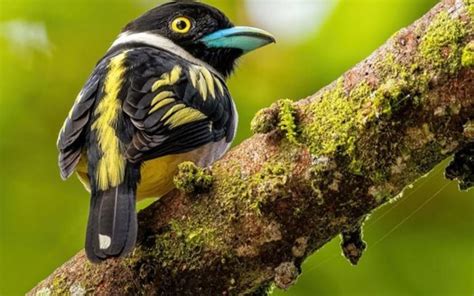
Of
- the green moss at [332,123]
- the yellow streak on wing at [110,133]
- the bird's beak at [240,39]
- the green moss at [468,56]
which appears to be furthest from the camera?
the bird's beak at [240,39]

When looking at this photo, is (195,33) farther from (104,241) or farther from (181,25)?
(104,241)

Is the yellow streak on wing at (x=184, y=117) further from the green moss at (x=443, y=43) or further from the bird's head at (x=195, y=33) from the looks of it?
the green moss at (x=443, y=43)

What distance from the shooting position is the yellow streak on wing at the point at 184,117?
2.65 m

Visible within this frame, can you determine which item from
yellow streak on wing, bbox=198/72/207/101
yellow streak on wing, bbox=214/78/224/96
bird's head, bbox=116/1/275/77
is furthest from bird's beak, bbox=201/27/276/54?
yellow streak on wing, bbox=198/72/207/101

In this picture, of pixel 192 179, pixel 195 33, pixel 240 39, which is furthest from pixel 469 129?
pixel 195 33

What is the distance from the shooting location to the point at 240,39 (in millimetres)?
3477

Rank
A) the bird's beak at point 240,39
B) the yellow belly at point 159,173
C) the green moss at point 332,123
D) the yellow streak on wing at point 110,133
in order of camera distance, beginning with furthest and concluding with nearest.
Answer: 1. the bird's beak at point 240,39
2. the yellow belly at point 159,173
3. the yellow streak on wing at point 110,133
4. the green moss at point 332,123

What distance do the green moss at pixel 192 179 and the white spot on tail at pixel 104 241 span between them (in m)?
0.23

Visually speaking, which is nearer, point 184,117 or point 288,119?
point 288,119

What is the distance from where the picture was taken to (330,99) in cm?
217

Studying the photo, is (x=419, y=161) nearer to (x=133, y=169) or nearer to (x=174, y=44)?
(x=133, y=169)

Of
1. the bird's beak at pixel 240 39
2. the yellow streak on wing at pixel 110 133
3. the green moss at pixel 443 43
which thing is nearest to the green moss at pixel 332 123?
the green moss at pixel 443 43

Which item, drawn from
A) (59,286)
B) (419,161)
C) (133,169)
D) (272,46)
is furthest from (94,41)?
(419,161)

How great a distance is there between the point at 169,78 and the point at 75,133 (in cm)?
35
